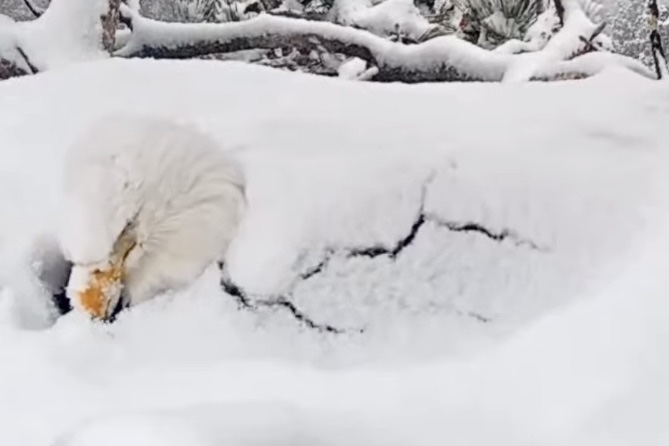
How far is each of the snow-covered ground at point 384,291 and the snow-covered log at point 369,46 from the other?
0.53 m

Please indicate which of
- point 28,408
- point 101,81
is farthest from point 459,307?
point 101,81

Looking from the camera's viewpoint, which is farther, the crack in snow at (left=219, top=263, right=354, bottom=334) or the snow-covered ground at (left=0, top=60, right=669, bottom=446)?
the crack in snow at (left=219, top=263, right=354, bottom=334)

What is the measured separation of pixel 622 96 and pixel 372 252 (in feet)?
1.22

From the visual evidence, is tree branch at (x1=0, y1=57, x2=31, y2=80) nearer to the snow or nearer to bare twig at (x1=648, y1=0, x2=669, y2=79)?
the snow

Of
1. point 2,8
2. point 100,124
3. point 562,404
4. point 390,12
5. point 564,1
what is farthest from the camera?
point 2,8

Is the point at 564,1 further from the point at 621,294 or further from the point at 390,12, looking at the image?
the point at 621,294

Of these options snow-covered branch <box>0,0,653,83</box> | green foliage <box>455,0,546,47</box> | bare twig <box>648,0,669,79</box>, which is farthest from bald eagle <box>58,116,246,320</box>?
green foliage <box>455,0,546,47</box>

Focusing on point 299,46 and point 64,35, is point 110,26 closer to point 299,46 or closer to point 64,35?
point 64,35

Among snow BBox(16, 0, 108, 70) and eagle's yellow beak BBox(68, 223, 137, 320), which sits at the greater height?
eagle's yellow beak BBox(68, 223, 137, 320)

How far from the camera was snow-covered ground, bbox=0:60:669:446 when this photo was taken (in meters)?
0.73

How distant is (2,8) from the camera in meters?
2.63

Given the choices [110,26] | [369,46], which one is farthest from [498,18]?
[110,26]

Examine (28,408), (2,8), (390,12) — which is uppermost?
(28,408)

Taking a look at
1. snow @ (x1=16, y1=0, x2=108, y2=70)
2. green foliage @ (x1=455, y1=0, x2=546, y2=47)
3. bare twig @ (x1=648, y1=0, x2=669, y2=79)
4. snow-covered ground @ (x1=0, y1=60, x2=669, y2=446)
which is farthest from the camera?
green foliage @ (x1=455, y1=0, x2=546, y2=47)
